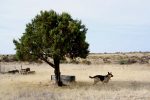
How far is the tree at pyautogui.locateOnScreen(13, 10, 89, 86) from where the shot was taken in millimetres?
39031

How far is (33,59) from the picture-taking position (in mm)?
41188

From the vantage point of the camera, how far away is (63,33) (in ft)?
129

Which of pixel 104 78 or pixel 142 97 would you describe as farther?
pixel 104 78

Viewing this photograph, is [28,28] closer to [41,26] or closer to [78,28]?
[41,26]

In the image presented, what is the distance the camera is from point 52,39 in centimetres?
3925

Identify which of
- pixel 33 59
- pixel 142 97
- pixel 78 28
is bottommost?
pixel 142 97

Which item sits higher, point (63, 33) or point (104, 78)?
point (63, 33)

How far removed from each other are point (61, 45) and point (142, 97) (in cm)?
1305

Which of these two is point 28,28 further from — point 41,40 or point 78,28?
point 78,28

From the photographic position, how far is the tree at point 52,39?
128 ft

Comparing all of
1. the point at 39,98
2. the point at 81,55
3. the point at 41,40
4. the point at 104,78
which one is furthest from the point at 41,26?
the point at 39,98

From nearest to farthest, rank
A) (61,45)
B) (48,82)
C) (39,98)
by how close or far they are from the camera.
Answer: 1. (39,98)
2. (61,45)
3. (48,82)

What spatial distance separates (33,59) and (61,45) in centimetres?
354

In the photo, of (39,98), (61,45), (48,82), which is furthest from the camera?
(48,82)
